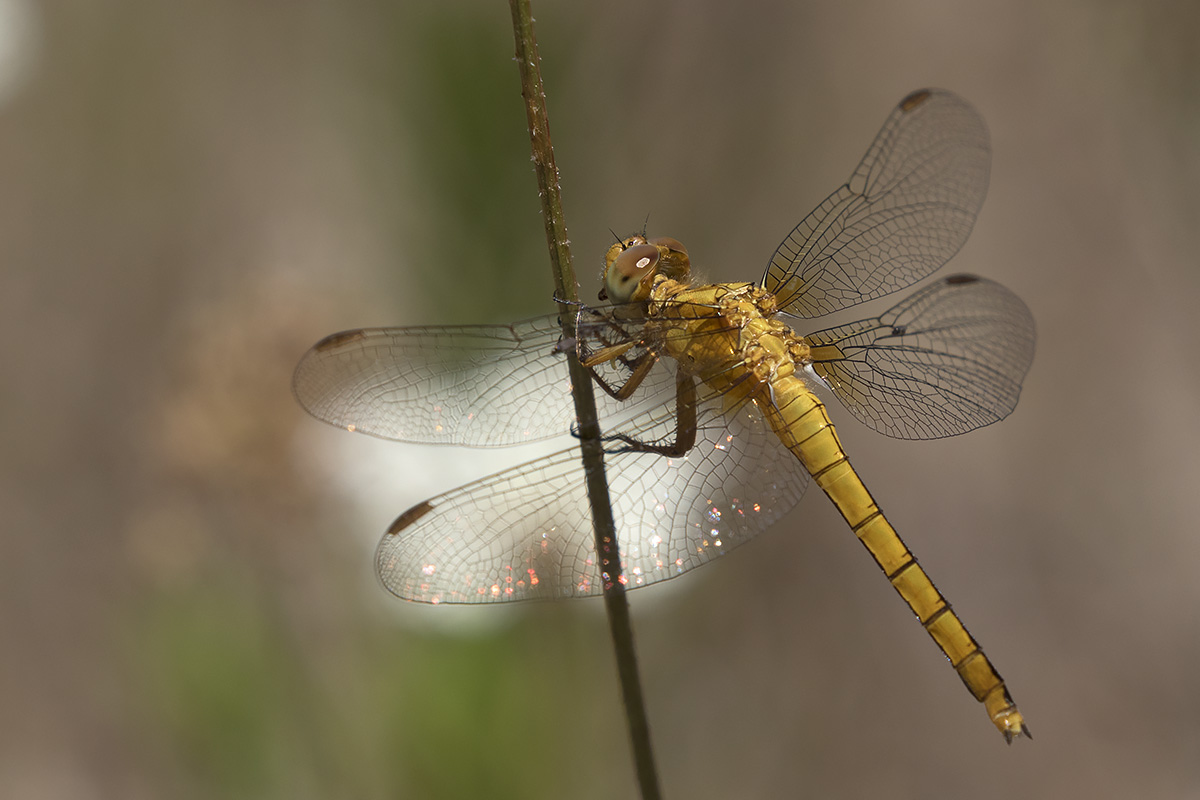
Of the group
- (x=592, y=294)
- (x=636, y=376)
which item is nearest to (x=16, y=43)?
(x=592, y=294)

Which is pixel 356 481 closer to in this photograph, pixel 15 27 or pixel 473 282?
pixel 473 282

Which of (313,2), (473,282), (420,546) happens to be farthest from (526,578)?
(313,2)

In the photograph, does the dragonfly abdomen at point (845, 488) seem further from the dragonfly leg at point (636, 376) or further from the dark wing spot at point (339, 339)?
the dark wing spot at point (339, 339)

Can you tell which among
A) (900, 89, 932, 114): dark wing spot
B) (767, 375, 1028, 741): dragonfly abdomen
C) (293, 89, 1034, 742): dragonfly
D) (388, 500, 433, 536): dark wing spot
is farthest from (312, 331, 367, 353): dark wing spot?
(900, 89, 932, 114): dark wing spot

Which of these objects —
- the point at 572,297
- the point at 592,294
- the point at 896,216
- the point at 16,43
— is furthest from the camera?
the point at 16,43

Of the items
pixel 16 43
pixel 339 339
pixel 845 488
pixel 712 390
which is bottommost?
pixel 845 488

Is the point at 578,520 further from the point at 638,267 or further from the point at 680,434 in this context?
the point at 638,267

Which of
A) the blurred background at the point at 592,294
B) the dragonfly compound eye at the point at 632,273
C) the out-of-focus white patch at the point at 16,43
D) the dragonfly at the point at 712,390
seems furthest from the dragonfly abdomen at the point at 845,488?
the out-of-focus white patch at the point at 16,43

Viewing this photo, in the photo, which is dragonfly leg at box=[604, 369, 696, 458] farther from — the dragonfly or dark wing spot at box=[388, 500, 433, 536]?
dark wing spot at box=[388, 500, 433, 536]
